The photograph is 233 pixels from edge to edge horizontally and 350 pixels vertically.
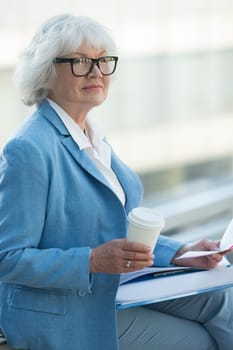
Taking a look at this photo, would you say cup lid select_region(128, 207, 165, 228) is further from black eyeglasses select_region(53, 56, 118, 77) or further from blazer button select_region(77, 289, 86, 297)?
black eyeglasses select_region(53, 56, 118, 77)

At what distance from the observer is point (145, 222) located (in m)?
1.63

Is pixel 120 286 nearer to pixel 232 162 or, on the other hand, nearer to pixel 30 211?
pixel 30 211

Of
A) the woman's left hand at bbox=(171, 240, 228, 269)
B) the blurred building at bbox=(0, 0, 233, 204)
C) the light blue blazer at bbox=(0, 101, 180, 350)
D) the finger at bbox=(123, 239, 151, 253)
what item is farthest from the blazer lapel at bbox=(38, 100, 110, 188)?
the blurred building at bbox=(0, 0, 233, 204)

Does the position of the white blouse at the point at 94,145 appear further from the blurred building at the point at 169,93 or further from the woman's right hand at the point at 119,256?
the blurred building at the point at 169,93

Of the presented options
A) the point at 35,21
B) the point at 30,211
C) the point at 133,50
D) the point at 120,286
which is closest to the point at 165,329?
the point at 120,286

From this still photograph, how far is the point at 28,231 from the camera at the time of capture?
5.60 ft

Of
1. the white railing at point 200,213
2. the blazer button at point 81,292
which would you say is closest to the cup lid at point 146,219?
the blazer button at point 81,292

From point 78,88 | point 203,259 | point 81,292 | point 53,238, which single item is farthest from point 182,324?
point 78,88

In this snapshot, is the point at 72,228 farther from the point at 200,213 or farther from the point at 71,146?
the point at 200,213

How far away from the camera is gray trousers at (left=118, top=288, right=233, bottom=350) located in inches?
76.2

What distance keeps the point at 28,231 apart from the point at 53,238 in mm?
87

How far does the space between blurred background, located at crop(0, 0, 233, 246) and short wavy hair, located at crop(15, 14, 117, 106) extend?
1.13 metres

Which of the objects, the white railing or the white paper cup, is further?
the white railing

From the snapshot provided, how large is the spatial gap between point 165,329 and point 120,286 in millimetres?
202
